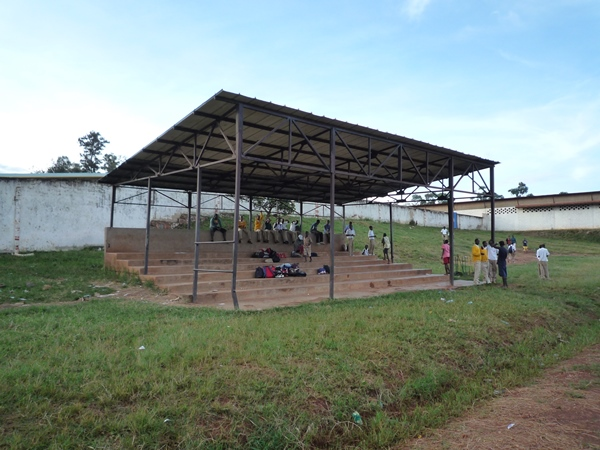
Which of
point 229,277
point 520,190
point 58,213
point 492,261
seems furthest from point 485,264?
point 520,190

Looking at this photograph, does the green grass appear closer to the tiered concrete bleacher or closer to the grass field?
the grass field

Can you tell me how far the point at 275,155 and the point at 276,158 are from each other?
0.82 feet

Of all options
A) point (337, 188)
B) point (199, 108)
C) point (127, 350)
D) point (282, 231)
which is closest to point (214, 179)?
point (282, 231)

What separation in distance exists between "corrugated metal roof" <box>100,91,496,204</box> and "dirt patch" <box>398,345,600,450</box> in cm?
638

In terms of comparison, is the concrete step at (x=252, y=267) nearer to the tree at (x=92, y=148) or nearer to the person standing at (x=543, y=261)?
the person standing at (x=543, y=261)

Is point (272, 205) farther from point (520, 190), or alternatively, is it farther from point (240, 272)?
point (520, 190)

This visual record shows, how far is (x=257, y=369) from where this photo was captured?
4.60 metres

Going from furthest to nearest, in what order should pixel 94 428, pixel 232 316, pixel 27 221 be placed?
1. pixel 27 221
2. pixel 232 316
3. pixel 94 428

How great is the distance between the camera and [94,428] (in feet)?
11.1

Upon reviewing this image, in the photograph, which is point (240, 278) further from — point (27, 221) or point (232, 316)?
point (27, 221)

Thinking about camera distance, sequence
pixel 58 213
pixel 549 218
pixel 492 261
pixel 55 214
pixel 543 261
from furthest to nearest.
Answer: pixel 549 218 < pixel 58 213 < pixel 55 214 < pixel 543 261 < pixel 492 261

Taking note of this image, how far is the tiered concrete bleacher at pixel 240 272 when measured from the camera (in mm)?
10539

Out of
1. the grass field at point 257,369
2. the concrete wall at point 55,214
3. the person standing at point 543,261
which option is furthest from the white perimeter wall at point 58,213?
the person standing at point 543,261

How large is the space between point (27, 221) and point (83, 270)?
623cm
